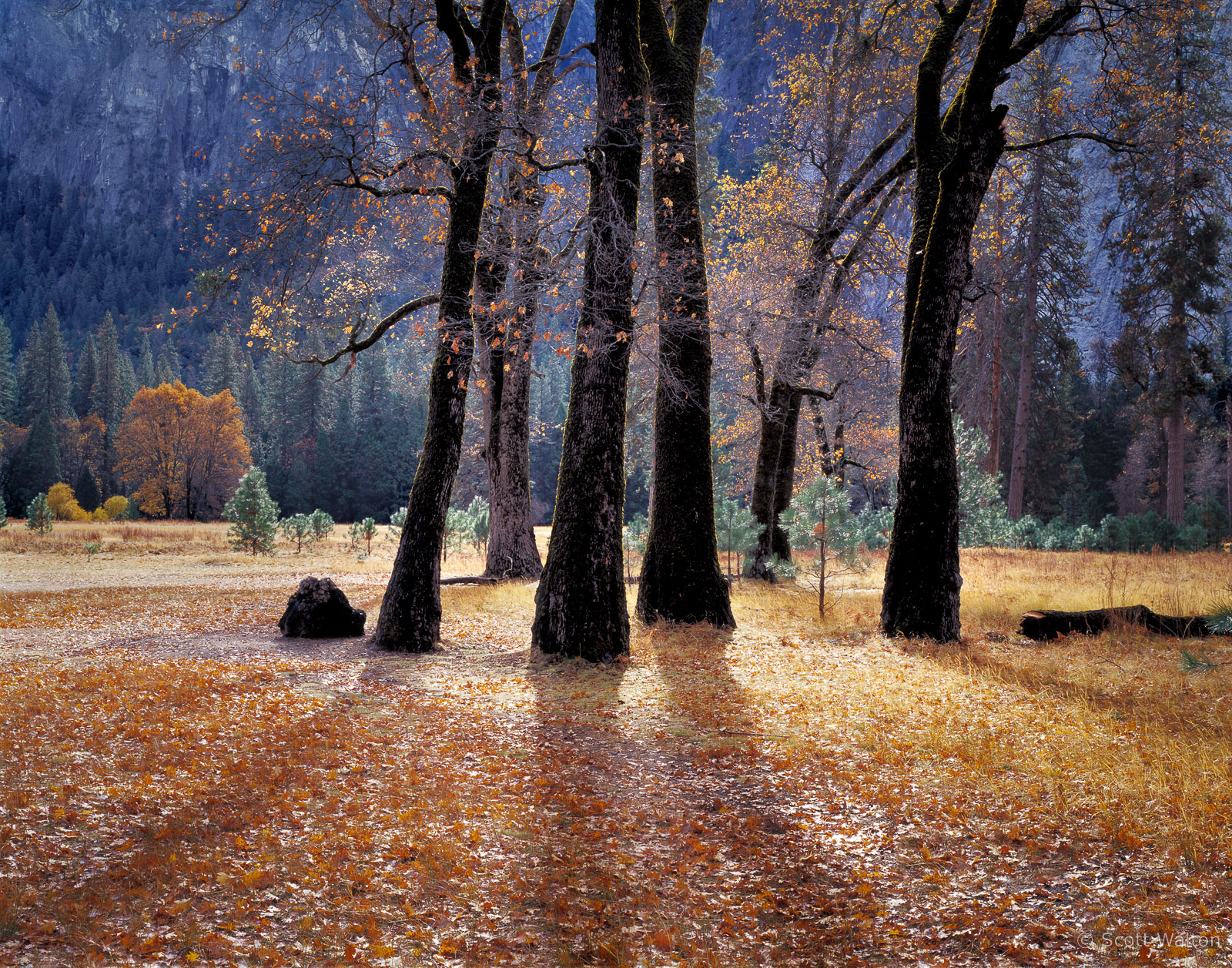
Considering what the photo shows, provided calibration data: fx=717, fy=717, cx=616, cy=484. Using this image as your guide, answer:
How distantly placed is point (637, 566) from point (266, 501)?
1519 centimetres

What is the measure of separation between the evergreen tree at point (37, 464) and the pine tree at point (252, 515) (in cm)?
3745

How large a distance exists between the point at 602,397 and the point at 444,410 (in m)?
2.20

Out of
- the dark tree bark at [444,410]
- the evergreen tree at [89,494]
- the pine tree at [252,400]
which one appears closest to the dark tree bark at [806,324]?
the dark tree bark at [444,410]

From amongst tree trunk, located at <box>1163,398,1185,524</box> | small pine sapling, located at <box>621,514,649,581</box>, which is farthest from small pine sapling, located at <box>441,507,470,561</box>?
tree trunk, located at <box>1163,398,1185,524</box>

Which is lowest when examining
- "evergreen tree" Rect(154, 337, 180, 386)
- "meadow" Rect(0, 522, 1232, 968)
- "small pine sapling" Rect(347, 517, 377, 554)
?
"meadow" Rect(0, 522, 1232, 968)

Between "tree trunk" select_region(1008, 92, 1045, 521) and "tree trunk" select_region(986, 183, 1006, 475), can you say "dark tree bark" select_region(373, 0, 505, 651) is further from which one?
"tree trunk" select_region(986, 183, 1006, 475)

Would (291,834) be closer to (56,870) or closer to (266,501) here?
(56,870)

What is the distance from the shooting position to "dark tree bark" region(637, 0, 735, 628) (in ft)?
33.2

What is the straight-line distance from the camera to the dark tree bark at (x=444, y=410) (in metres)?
9.25

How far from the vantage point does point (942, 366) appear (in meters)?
9.12

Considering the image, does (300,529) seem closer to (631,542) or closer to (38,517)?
(38,517)

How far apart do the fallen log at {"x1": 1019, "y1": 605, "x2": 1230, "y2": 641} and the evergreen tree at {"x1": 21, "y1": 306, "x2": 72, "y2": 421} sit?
239 ft

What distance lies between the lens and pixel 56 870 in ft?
11.4

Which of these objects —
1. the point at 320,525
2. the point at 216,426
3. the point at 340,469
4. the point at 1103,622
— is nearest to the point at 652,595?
the point at 1103,622
